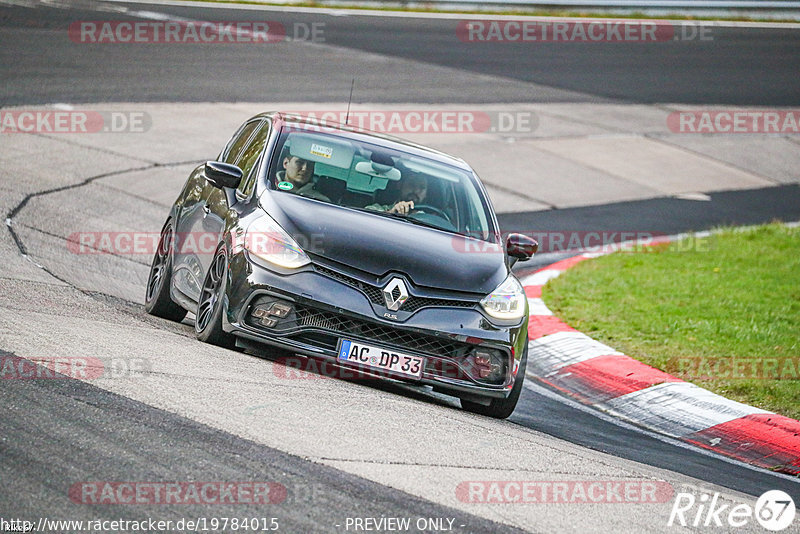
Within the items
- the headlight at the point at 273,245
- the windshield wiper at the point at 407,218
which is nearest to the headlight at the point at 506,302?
the windshield wiper at the point at 407,218

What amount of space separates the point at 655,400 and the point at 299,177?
3065mm

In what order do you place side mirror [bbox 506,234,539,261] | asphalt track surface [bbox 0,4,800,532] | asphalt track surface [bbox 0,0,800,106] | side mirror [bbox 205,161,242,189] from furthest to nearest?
asphalt track surface [bbox 0,0,800,106] → side mirror [bbox 506,234,539,261] → side mirror [bbox 205,161,242,189] → asphalt track surface [bbox 0,4,800,532]

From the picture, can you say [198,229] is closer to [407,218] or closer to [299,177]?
[299,177]

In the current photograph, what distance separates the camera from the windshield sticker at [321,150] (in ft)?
26.2

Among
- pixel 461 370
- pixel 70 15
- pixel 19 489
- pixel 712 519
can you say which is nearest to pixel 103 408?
pixel 19 489

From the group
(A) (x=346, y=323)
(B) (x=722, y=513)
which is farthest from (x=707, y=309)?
(B) (x=722, y=513)

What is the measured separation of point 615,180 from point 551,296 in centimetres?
692

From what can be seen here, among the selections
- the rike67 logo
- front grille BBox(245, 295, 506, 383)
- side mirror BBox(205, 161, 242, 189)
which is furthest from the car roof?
the rike67 logo

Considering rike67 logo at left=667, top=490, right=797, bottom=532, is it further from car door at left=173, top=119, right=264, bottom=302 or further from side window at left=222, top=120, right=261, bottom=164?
side window at left=222, top=120, right=261, bottom=164

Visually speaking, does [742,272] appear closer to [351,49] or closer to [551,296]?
[551,296]

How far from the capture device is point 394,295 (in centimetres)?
673

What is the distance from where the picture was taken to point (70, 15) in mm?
22469

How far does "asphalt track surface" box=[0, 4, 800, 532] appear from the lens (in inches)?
186

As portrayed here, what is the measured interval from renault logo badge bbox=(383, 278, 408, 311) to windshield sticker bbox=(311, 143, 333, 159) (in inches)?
61.5
